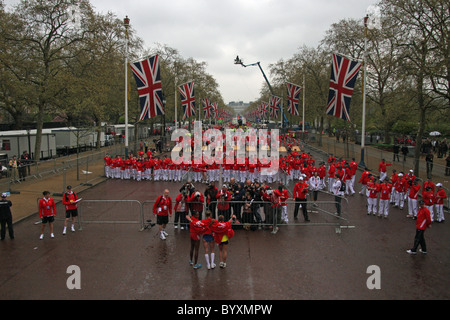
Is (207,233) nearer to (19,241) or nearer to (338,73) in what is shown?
(19,241)

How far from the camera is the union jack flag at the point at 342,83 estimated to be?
70.6ft

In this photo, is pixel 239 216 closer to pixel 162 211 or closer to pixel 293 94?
pixel 162 211

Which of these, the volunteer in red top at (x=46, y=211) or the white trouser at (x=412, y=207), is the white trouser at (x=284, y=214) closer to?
the white trouser at (x=412, y=207)

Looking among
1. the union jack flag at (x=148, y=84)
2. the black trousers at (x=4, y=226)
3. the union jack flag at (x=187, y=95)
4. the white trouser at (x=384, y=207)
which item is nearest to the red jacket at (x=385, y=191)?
the white trouser at (x=384, y=207)

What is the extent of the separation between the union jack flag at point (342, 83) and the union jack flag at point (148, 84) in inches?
472

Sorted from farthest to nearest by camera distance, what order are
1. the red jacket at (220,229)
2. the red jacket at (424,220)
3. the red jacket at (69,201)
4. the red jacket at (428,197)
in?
1. the red jacket at (428,197)
2. the red jacket at (69,201)
3. the red jacket at (424,220)
4. the red jacket at (220,229)

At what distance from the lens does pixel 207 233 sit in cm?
895

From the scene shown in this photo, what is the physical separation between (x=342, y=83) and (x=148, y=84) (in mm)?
13005

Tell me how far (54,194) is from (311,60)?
123 feet

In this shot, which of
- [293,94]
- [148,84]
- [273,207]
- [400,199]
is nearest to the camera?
[273,207]

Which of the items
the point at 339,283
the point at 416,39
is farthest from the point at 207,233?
the point at 416,39

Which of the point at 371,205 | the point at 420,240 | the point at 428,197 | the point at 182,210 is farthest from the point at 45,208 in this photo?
the point at 428,197

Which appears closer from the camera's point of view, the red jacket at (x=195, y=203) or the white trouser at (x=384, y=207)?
the red jacket at (x=195, y=203)

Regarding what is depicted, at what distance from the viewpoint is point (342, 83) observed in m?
21.8
